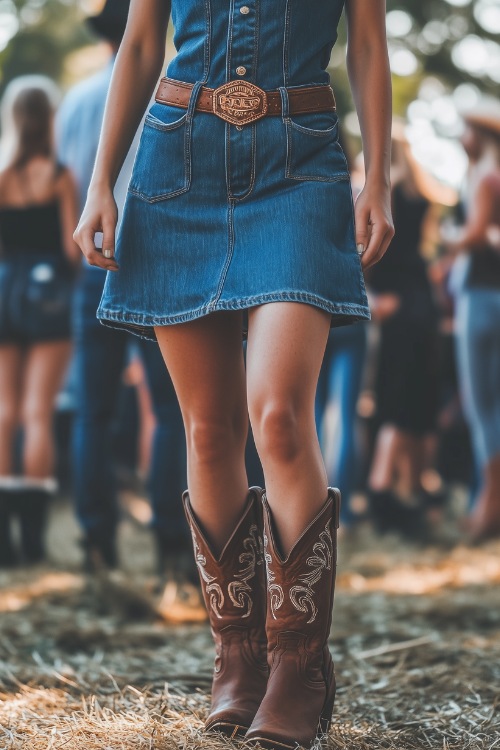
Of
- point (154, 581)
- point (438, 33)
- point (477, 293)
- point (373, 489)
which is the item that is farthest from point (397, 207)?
point (438, 33)

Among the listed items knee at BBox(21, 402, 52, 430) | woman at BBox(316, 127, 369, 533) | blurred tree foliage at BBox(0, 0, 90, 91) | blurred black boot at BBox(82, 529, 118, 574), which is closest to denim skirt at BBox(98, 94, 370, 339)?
blurred black boot at BBox(82, 529, 118, 574)

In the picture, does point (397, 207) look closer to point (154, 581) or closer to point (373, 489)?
point (373, 489)

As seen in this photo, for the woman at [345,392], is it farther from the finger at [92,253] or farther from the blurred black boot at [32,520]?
the finger at [92,253]

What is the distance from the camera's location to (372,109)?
6.89ft

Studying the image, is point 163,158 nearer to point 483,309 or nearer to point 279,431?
point 279,431

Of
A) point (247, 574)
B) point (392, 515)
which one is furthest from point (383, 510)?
point (247, 574)

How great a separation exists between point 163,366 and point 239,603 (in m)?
1.58

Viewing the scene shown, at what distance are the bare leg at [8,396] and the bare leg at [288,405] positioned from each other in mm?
2623

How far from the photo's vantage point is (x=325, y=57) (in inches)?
83.5

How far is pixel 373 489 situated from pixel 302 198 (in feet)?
12.0

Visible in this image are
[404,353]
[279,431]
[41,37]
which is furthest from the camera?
[41,37]

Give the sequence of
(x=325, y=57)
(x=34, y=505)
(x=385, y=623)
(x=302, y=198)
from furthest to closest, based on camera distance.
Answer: (x=34, y=505) → (x=385, y=623) → (x=325, y=57) → (x=302, y=198)

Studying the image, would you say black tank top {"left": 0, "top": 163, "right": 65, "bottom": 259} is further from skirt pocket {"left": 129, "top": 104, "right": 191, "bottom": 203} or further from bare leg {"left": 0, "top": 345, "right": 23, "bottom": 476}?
skirt pocket {"left": 129, "top": 104, "right": 191, "bottom": 203}

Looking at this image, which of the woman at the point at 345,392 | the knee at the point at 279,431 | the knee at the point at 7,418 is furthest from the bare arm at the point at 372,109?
the woman at the point at 345,392
